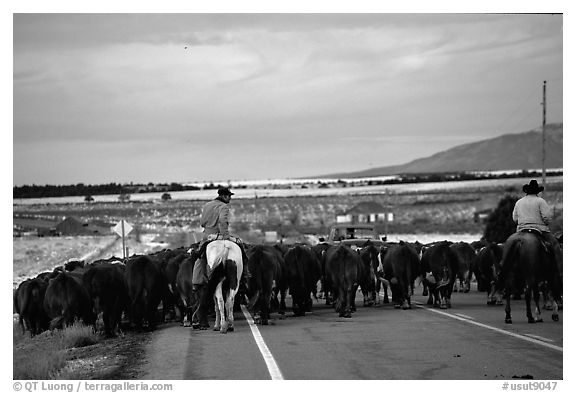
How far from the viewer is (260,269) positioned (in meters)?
20.8

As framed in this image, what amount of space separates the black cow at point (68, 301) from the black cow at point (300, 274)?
4584 mm

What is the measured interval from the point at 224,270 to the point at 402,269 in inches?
230

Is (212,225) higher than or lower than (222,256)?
higher

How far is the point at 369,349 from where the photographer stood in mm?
16031

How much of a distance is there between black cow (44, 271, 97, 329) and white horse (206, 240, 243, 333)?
2.80 meters

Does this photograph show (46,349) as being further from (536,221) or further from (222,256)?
(536,221)

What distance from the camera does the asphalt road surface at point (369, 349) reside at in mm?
13742

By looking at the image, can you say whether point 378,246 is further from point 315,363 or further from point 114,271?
point 315,363

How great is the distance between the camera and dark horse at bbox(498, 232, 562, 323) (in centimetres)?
1984

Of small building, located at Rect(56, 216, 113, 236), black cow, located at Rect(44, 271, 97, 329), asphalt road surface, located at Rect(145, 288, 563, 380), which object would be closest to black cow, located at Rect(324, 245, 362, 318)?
asphalt road surface, located at Rect(145, 288, 563, 380)

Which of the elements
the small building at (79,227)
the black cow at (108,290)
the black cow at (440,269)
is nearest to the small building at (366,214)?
the small building at (79,227)

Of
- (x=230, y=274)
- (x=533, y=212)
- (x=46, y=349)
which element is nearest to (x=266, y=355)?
(x=230, y=274)

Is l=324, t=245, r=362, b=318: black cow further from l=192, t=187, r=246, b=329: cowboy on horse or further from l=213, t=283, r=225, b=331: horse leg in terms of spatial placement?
l=213, t=283, r=225, b=331: horse leg
